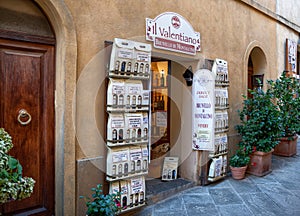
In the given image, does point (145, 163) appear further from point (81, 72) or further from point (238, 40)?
point (238, 40)

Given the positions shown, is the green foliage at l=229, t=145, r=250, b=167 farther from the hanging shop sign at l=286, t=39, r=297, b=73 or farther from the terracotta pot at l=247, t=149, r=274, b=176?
the hanging shop sign at l=286, t=39, r=297, b=73

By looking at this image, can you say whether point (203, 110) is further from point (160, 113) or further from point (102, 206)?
point (102, 206)

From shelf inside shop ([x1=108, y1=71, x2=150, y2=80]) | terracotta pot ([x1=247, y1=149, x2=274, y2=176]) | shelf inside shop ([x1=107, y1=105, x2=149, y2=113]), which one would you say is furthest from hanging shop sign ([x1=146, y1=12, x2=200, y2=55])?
terracotta pot ([x1=247, y1=149, x2=274, y2=176])

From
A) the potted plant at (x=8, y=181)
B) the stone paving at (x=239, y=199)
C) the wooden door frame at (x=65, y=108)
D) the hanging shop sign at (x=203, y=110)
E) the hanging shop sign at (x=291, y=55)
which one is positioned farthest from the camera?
the hanging shop sign at (x=291, y=55)

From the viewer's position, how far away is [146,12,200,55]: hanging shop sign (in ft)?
12.7

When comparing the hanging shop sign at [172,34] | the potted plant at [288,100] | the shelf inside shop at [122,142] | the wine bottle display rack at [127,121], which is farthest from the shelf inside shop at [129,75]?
the potted plant at [288,100]

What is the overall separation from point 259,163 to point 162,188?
2271 millimetres

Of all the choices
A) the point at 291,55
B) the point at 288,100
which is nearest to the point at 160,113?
the point at 288,100

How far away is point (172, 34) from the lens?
415cm

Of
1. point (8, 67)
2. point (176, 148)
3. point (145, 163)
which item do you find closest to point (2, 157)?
point (8, 67)

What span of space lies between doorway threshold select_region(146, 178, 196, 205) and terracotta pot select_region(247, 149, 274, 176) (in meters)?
1.51

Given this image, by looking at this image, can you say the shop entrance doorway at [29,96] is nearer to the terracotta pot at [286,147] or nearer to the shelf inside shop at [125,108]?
the shelf inside shop at [125,108]

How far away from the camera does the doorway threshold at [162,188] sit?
399cm

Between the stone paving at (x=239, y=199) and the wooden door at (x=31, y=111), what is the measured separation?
4.69 ft
